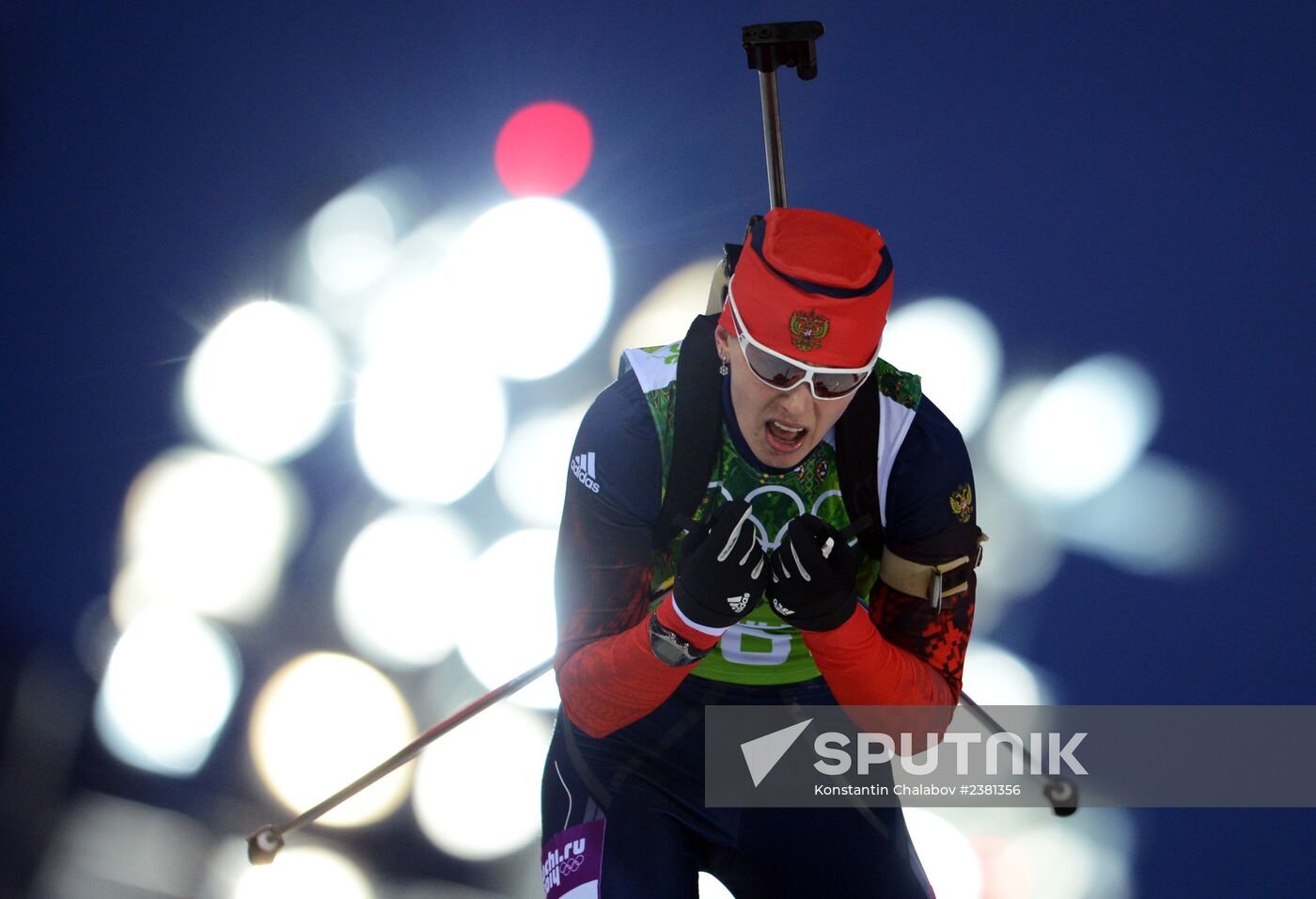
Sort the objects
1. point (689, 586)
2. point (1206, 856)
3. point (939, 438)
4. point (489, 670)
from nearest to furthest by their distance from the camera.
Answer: point (689, 586), point (939, 438), point (1206, 856), point (489, 670)

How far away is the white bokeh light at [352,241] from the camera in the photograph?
12.5 ft

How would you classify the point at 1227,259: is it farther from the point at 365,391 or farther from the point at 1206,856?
the point at 365,391

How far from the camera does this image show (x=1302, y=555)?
11.8ft

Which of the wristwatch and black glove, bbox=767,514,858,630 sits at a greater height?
black glove, bbox=767,514,858,630

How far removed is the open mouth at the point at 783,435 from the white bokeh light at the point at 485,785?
1.88 meters

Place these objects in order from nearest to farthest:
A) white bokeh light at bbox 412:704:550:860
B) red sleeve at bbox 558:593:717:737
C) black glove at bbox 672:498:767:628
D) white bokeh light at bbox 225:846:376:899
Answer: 1. black glove at bbox 672:498:767:628
2. red sleeve at bbox 558:593:717:737
3. white bokeh light at bbox 225:846:376:899
4. white bokeh light at bbox 412:704:550:860

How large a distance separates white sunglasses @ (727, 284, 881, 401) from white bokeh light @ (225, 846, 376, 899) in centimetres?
220

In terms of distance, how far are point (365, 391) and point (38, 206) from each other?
4.25 ft

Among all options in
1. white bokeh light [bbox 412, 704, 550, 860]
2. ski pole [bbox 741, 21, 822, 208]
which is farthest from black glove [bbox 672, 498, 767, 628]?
white bokeh light [bbox 412, 704, 550, 860]

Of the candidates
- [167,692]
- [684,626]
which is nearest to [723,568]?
[684,626]

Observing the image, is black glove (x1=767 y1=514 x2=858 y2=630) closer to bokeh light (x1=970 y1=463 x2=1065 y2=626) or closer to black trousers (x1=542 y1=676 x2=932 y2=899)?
black trousers (x1=542 y1=676 x2=932 y2=899)

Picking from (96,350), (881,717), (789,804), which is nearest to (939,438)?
(881,717)

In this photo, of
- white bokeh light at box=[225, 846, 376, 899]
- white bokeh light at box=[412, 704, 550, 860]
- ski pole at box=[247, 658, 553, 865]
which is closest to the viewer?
ski pole at box=[247, 658, 553, 865]

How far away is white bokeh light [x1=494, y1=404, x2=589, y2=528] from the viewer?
3787mm
